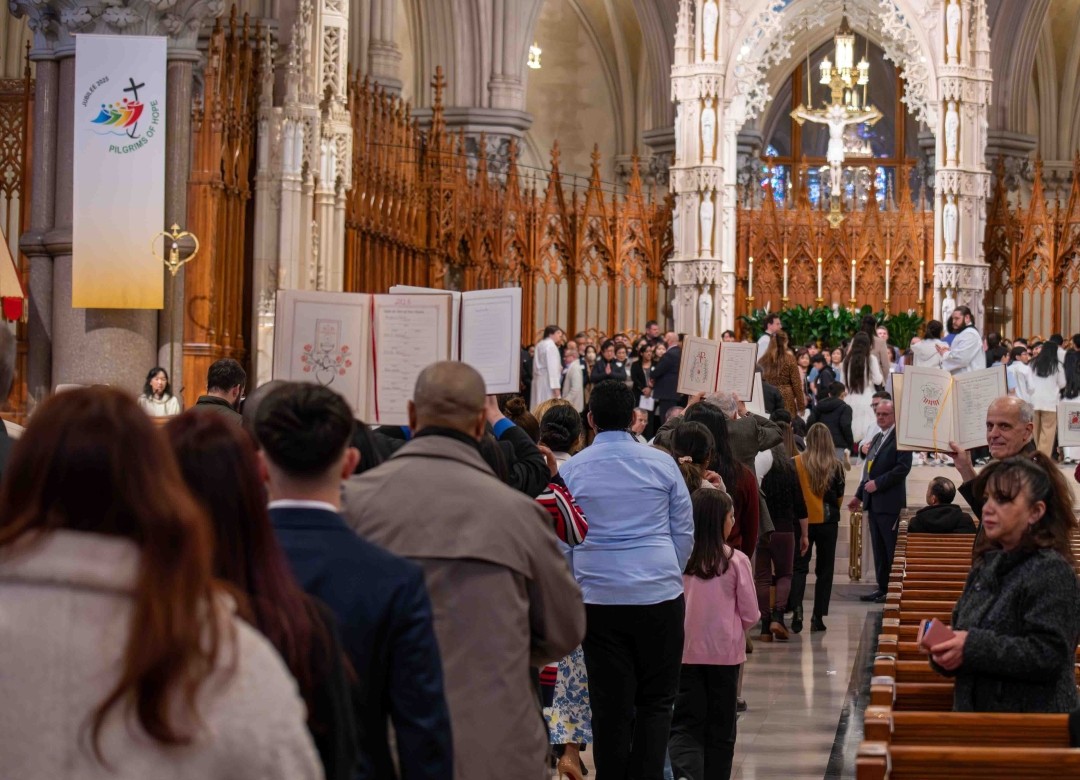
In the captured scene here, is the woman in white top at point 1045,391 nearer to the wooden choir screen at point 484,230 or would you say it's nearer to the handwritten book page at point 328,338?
the wooden choir screen at point 484,230

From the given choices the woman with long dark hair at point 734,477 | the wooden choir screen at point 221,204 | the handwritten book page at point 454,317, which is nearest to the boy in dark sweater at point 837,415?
the wooden choir screen at point 221,204

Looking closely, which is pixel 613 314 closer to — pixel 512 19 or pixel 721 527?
pixel 512 19

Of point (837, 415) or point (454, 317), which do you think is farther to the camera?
point (837, 415)

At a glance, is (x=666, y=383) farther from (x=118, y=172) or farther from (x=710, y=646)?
(x=710, y=646)

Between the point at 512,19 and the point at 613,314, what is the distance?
4.90 m

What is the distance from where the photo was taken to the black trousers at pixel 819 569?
11.4 meters

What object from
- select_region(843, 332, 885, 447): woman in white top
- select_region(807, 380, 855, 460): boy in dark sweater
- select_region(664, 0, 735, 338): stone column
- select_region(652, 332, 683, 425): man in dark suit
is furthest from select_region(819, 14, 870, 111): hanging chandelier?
select_region(807, 380, 855, 460): boy in dark sweater

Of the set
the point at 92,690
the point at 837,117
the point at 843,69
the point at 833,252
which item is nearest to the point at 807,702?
the point at 92,690

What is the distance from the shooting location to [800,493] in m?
11.1

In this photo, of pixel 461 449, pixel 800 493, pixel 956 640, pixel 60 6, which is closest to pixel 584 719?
pixel 956 640

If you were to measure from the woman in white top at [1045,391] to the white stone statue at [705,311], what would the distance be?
22.9 ft

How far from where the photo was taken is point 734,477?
8062 millimetres

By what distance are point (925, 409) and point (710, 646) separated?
3.45 metres

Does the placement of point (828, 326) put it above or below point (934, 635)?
above
